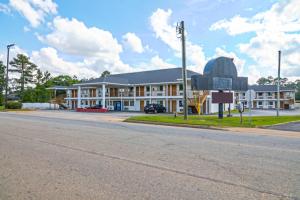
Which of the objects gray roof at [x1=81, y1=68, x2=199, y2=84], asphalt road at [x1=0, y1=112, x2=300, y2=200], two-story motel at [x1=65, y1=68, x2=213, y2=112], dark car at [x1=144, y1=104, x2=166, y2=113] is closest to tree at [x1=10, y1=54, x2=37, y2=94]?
two-story motel at [x1=65, y1=68, x2=213, y2=112]

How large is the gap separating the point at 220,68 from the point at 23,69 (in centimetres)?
6811

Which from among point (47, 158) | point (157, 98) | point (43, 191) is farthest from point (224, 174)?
point (157, 98)

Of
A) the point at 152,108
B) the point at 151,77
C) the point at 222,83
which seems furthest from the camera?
the point at 151,77

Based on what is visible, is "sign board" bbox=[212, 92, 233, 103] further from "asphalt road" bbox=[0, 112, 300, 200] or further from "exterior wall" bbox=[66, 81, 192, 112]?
"asphalt road" bbox=[0, 112, 300, 200]

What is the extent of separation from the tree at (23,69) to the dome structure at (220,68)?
219 feet

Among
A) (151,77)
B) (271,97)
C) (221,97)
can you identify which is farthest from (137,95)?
(271,97)

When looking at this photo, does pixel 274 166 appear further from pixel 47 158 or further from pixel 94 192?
pixel 47 158

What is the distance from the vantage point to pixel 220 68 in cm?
2784

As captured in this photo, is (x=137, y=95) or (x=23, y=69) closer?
(x=137, y=95)

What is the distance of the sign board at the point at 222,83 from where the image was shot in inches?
1073

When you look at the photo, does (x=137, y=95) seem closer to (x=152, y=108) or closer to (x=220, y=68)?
(x=152, y=108)

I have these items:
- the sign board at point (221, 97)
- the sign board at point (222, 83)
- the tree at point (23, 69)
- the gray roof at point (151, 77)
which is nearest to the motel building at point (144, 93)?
the gray roof at point (151, 77)

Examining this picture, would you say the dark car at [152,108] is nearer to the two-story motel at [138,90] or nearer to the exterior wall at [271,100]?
the two-story motel at [138,90]

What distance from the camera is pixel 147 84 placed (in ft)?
162
